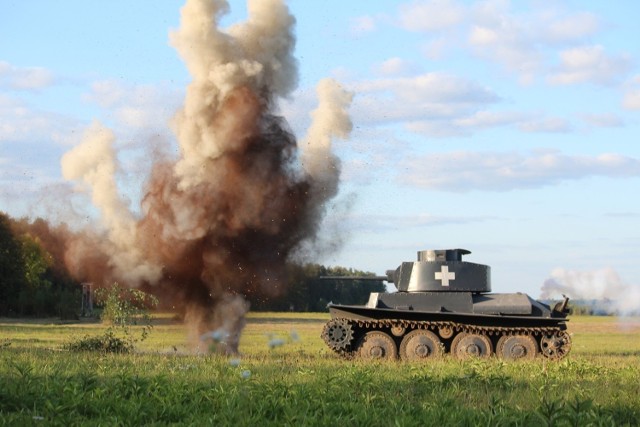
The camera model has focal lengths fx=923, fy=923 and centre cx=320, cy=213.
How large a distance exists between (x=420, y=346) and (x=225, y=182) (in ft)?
21.0

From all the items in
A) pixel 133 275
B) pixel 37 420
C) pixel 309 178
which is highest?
pixel 309 178

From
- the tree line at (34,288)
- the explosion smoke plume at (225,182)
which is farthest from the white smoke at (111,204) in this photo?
the tree line at (34,288)

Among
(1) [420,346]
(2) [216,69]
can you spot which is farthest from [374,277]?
(2) [216,69]

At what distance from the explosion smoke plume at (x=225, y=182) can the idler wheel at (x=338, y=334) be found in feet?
5.88

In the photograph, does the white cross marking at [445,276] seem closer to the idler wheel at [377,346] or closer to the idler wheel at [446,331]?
the idler wheel at [446,331]

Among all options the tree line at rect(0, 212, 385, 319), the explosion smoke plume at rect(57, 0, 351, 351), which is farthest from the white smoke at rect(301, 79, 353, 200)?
the tree line at rect(0, 212, 385, 319)

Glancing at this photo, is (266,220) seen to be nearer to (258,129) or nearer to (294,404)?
(258,129)

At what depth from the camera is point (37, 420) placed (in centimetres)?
1107

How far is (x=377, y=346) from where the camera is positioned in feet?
77.3

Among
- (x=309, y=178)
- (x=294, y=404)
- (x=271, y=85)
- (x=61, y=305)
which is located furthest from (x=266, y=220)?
(x=61, y=305)

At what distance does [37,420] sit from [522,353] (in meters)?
14.7

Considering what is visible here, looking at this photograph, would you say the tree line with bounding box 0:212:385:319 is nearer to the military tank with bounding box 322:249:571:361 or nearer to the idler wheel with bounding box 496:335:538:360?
the military tank with bounding box 322:249:571:361

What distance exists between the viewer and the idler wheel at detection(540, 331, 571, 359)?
23.0 meters

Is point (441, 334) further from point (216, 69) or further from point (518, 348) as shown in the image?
point (216, 69)
